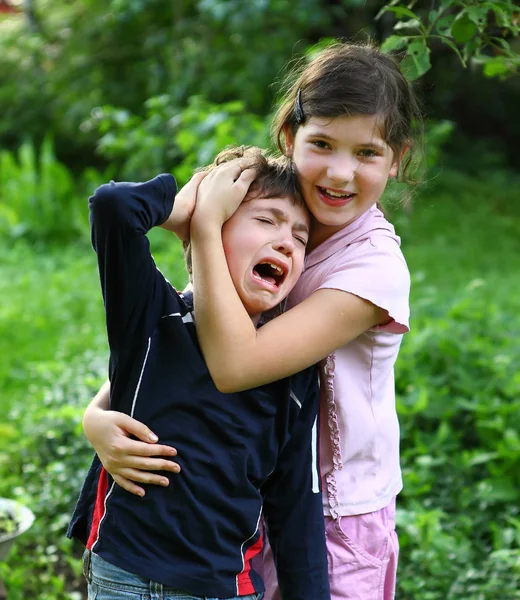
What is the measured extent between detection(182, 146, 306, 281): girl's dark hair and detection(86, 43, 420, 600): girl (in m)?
0.03

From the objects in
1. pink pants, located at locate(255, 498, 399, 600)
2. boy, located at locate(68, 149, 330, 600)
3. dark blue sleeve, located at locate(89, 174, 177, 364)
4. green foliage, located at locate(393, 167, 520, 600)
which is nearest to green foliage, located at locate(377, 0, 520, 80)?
green foliage, located at locate(393, 167, 520, 600)

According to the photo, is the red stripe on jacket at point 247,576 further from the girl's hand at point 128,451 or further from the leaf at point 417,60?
the leaf at point 417,60

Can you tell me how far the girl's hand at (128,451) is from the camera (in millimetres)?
1725

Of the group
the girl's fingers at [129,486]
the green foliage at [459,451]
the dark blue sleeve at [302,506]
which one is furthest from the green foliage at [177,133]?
the girl's fingers at [129,486]

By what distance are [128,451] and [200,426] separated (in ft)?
0.48

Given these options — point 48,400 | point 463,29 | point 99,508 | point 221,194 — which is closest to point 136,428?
point 99,508

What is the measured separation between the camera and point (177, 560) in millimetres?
1724

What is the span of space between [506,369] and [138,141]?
3.98m

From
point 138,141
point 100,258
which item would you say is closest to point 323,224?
point 100,258

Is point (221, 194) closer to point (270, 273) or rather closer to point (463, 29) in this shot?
point (270, 273)

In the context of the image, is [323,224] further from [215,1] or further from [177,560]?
[215,1]

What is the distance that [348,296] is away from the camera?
1845mm

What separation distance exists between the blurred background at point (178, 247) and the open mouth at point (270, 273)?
1.97 feet

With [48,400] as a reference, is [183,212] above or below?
above
